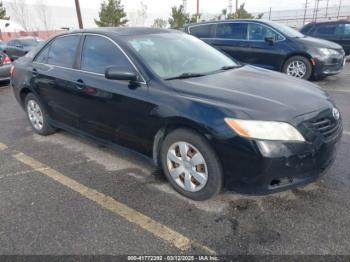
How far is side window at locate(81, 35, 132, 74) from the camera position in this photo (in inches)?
134

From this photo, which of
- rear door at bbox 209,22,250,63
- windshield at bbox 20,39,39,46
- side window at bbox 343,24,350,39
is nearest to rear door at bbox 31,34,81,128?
rear door at bbox 209,22,250,63

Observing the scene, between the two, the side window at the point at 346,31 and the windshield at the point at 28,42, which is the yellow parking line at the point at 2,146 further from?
the windshield at the point at 28,42

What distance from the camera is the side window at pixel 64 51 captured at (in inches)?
158

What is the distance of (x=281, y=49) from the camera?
8125 mm

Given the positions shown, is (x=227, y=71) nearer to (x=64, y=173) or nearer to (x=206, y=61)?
(x=206, y=61)

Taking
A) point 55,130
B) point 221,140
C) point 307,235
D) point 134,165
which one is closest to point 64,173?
point 134,165

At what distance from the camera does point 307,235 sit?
2500 mm

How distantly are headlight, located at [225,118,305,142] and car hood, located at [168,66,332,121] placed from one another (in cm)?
5

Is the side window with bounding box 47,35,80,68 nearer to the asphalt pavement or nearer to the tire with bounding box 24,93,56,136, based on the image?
the tire with bounding box 24,93,56,136

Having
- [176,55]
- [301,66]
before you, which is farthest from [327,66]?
[176,55]

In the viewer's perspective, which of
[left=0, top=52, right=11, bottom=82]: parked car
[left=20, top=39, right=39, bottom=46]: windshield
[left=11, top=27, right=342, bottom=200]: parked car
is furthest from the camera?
[left=20, top=39, right=39, bottom=46]: windshield

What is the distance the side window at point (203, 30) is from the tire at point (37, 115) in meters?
6.10

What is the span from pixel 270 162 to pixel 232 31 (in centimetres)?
729

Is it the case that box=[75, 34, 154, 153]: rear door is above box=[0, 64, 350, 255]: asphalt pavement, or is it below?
above
